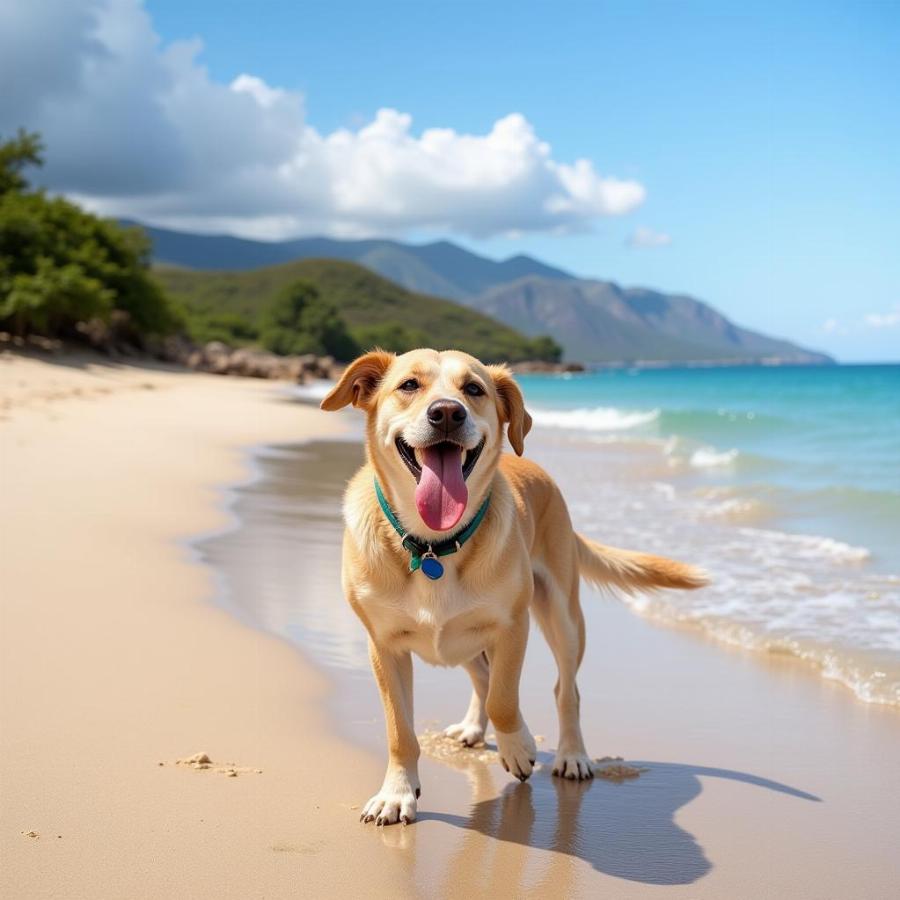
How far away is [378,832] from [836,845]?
1.62 metres

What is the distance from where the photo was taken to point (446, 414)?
3811mm

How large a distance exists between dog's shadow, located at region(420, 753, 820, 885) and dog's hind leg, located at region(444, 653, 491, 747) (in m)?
0.20

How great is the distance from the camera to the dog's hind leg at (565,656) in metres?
4.32

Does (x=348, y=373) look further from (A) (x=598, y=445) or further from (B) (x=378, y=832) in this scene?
(A) (x=598, y=445)

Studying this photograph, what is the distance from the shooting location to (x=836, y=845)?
3.61 metres

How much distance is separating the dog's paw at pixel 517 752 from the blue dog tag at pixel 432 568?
72 cm

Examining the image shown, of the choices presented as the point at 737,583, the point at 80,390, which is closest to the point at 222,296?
the point at 80,390

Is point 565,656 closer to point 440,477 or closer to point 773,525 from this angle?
point 440,477

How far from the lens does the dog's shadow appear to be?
138 inches

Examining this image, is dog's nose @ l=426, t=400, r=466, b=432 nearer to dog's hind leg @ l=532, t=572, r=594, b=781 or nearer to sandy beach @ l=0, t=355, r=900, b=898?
dog's hind leg @ l=532, t=572, r=594, b=781

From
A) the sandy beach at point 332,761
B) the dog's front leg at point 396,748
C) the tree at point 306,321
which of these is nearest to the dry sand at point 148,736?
the sandy beach at point 332,761

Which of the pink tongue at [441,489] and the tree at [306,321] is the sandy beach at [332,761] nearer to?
the pink tongue at [441,489]

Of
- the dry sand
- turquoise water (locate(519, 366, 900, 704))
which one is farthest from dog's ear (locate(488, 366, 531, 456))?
turquoise water (locate(519, 366, 900, 704))

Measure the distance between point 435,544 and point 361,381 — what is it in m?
0.83
